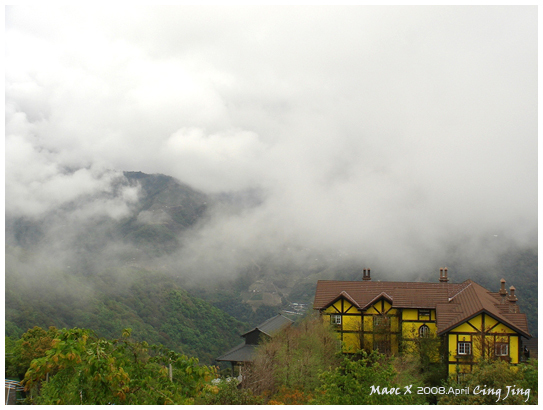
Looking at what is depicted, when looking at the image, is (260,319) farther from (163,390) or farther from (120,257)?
(163,390)

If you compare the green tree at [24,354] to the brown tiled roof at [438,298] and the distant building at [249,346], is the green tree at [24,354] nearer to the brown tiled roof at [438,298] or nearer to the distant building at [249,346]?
the distant building at [249,346]

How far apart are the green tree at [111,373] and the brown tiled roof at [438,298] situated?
46.7 feet

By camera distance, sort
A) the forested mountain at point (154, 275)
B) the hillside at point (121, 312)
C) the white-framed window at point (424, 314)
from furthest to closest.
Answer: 1. the forested mountain at point (154, 275)
2. the hillside at point (121, 312)
3. the white-framed window at point (424, 314)

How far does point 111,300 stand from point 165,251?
43052 millimetres

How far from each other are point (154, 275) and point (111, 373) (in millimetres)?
58489

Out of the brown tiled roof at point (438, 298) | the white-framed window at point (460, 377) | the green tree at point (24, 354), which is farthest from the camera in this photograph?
the brown tiled roof at point (438, 298)

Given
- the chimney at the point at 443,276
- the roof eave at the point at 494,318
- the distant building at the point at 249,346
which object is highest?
the chimney at the point at 443,276

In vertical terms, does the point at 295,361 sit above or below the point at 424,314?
below

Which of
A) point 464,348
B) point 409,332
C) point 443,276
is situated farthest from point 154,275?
point 464,348

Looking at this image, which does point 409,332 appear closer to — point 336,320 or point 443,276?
point 336,320

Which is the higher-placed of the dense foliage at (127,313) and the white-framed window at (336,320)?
the white-framed window at (336,320)

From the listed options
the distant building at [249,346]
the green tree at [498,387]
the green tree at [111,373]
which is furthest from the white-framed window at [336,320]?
the green tree at [111,373]

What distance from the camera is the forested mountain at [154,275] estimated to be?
37875 mm

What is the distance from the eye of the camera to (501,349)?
16.7m
